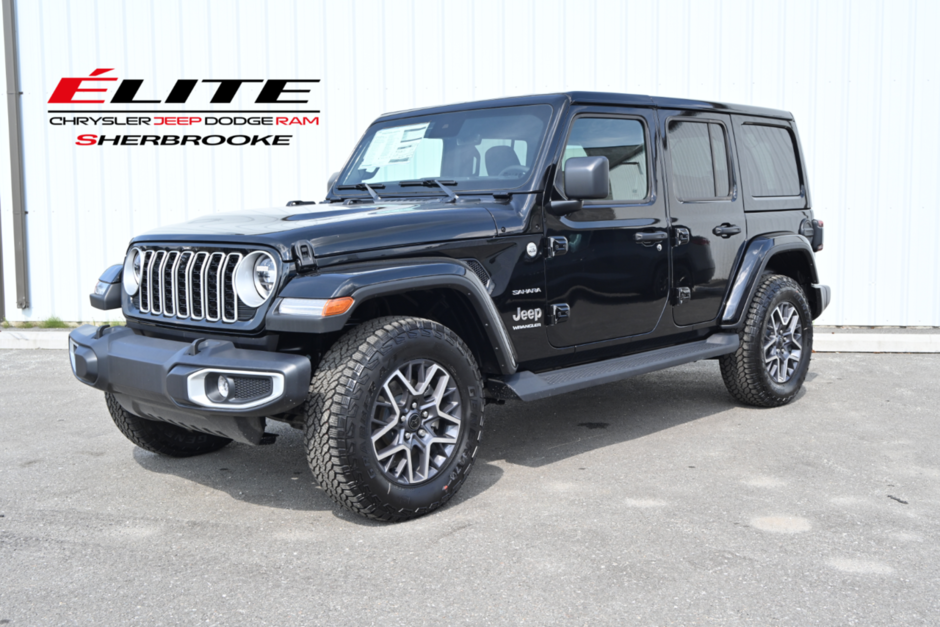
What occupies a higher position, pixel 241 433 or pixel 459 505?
pixel 241 433

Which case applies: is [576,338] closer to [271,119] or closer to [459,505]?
[459,505]

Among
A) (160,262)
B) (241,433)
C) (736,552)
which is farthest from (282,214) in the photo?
(736,552)

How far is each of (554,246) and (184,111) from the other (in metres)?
6.53

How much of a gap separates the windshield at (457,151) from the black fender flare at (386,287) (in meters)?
0.77

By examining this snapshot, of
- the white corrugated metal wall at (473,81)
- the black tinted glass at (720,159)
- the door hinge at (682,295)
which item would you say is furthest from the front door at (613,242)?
the white corrugated metal wall at (473,81)

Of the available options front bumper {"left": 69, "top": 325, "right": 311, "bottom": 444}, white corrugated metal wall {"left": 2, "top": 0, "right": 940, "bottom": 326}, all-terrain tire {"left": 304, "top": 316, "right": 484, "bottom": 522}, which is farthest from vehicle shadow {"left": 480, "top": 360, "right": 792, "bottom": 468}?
white corrugated metal wall {"left": 2, "top": 0, "right": 940, "bottom": 326}

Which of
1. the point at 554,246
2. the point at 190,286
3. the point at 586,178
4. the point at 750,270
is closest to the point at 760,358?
the point at 750,270

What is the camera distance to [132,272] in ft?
13.9

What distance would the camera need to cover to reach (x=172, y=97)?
965 cm

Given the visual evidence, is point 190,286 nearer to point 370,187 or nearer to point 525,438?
point 370,187

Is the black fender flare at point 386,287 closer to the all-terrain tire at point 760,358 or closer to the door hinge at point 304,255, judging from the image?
the door hinge at point 304,255

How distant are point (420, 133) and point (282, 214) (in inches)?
46.7

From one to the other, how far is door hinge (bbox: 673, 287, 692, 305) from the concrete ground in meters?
0.81

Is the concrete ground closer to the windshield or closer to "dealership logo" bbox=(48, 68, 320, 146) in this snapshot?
the windshield
